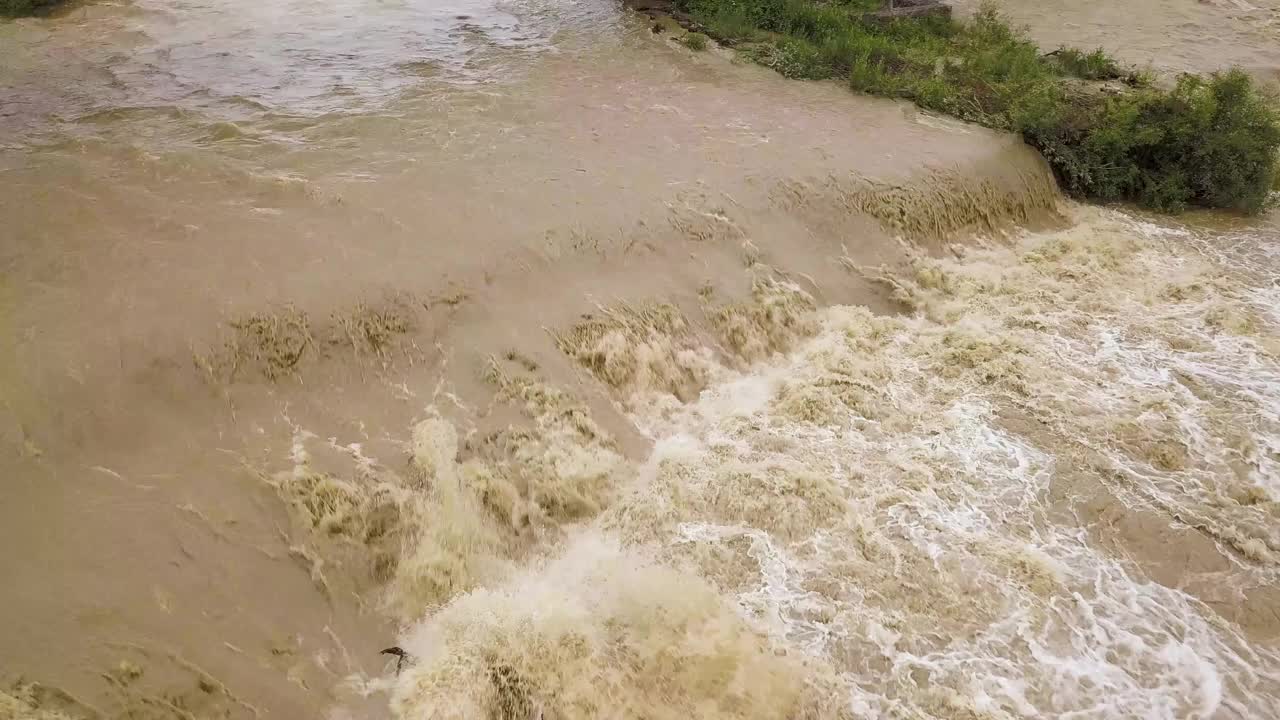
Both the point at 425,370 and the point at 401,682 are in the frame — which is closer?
the point at 401,682

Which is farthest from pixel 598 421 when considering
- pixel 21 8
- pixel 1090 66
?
pixel 21 8

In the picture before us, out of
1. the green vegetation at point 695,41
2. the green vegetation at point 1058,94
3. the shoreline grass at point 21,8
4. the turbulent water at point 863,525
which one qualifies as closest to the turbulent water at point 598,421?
the turbulent water at point 863,525

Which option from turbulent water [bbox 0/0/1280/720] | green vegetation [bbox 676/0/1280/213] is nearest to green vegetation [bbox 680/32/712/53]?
green vegetation [bbox 676/0/1280/213]

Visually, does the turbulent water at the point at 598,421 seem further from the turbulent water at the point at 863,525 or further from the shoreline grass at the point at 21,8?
the shoreline grass at the point at 21,8

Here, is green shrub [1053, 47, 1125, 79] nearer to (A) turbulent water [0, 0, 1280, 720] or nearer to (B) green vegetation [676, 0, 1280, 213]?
(B) green vegetation [676, 0, 1280, 213]

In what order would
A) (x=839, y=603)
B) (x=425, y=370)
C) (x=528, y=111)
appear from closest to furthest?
(x=839, y=603) < (x=425, y=370) < (x=528, y=111)

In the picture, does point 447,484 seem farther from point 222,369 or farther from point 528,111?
point 528,111

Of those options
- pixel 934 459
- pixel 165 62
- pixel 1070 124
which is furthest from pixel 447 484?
pixel 1070 124
